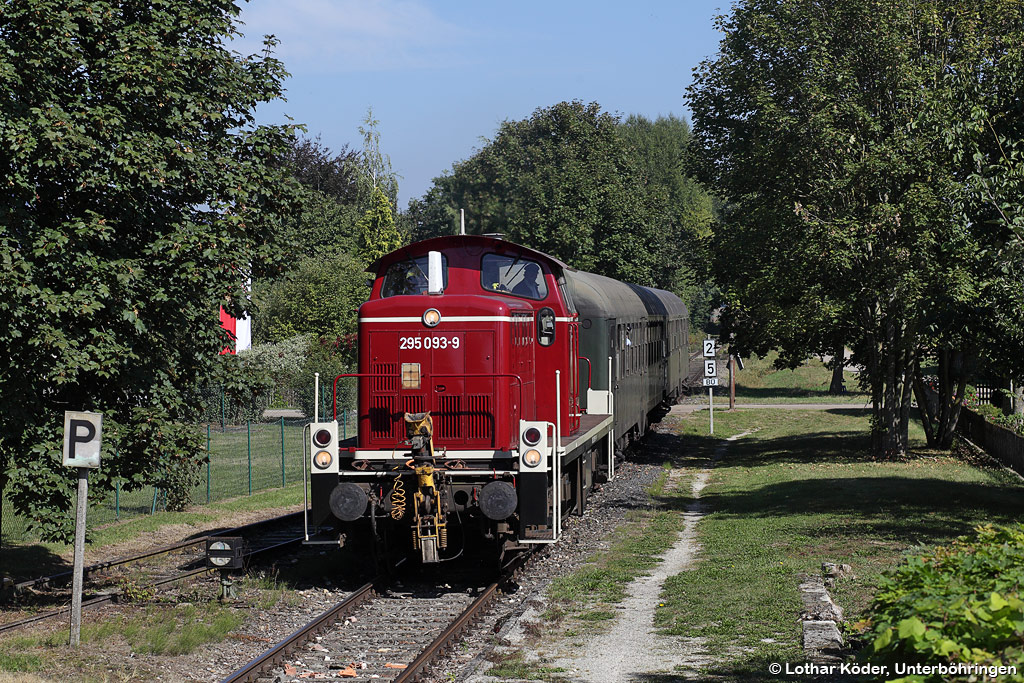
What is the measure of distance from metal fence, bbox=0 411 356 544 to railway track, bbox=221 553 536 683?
3.66 metres

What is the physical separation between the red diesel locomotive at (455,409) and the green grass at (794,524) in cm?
228

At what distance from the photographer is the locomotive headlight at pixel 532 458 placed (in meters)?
12.1

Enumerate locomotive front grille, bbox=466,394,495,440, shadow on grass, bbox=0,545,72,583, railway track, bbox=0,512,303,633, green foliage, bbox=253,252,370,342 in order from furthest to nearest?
green foliage, bbox=253,252,370,342
shadow on grass, bbox=0,545,72,583
railway track, bbox=0,512,303,633
locomotive front grille, bbox=466,394,495,440

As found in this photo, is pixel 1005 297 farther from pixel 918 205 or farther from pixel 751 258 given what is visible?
pixel 751 258

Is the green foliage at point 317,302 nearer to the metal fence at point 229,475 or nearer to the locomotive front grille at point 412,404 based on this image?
the metal fence at point 229,475

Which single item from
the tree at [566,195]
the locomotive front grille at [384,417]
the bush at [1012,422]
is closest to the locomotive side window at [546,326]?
the locomotive front grille at [384,417]

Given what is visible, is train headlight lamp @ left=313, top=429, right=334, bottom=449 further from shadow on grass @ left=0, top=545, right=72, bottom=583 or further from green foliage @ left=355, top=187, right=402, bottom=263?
green foliage @ left=355, top=187, right=402, bottom=263

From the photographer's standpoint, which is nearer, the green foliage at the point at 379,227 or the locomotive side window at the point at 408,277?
the locomotive side window at the point at 408,277

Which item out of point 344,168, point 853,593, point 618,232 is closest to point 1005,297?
point 853,593

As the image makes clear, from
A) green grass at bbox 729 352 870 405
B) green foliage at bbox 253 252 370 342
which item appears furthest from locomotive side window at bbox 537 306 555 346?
green foliage at bbox 253 252 370 342

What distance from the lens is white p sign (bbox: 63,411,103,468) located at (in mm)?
10742

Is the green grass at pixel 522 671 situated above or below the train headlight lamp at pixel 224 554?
below

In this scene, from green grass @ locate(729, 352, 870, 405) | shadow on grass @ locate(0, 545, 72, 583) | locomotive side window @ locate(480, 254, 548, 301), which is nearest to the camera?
locomotive side window @ locate(480, 254, 548, 301)

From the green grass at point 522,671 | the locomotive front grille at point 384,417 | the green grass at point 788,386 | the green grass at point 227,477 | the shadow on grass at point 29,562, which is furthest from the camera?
the green grass at point 788,386
